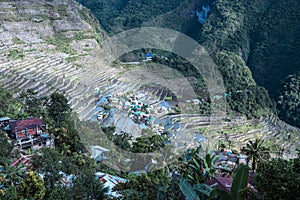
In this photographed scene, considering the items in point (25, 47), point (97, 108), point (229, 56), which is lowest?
point (97, 108)

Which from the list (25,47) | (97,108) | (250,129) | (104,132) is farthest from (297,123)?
(25,47)

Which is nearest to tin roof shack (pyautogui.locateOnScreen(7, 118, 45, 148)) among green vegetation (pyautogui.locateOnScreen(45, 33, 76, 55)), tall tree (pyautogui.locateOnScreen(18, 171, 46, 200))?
tall tree (pyautogui.locateOnScreen(18, 171, 46, 200))

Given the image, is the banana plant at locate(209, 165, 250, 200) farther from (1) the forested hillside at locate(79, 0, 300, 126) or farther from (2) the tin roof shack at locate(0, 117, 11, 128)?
(1) the forested hillside at locate(79, 0, 300, 126)

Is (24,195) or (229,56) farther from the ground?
(229,56)

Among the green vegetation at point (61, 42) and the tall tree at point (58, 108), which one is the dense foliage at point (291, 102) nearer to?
the green vegetation at point (61, 42)

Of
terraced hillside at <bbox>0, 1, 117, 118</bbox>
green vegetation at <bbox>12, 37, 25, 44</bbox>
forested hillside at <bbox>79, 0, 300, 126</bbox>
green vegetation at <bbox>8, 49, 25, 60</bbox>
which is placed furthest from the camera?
forested hillside at <bbox>79, 0, 300, 126</bbox>

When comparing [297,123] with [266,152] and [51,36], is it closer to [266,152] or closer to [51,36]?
[266,152]

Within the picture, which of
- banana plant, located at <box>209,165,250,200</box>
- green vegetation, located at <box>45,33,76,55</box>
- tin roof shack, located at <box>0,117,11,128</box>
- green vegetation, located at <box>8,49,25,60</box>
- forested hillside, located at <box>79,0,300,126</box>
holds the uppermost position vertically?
forested hillside, located at <box>79,0,300,126</box>

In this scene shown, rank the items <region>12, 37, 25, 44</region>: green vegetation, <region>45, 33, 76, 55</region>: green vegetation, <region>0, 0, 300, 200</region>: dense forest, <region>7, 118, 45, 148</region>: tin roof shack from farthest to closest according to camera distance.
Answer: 1. <region>45, 33, 76, 55</region>: green vegetation
2. <region>12, 37, 25, 44</region>: green vegetation
3. <region>7, 118, 45, 148</region>: tin roof shack
4. <region>0, 0, 300, 200</region>: dense forest

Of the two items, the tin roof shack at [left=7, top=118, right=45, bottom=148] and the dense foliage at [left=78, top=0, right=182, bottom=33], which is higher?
the dense foliage at [left=78, top=0, right=182, bottom=33]

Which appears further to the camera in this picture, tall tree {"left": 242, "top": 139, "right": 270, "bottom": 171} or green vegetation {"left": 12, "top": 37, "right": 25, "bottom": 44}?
→ green vegetation {"left": 12, "top": 37, "right": 25, "bottom": 44}
